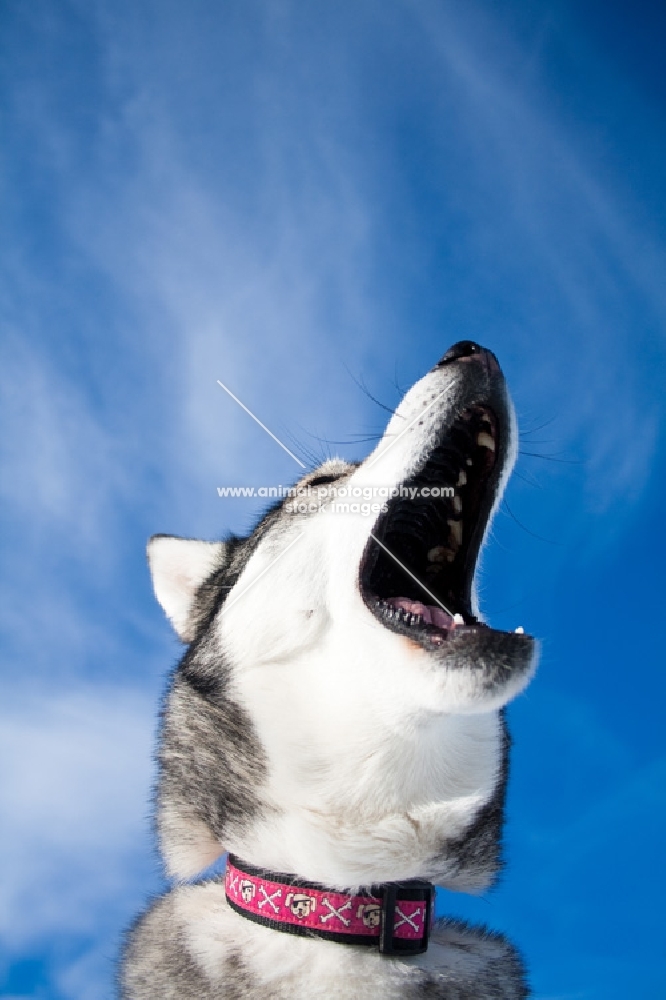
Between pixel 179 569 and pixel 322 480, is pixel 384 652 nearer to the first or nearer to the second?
pixel 322 480

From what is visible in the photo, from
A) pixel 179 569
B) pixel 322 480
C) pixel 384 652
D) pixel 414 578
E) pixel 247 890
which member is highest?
pixel 322 480

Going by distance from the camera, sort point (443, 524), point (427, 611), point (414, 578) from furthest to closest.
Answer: point (443, 524), point (414, 578), point (427, 611)

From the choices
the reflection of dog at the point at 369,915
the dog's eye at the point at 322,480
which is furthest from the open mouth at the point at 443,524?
the reflection of dog at the point at 369,915

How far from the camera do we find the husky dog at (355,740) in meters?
3.94

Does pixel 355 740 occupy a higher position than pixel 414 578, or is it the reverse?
pixel 414 578

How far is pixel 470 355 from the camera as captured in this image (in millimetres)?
4609

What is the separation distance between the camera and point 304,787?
4.12m

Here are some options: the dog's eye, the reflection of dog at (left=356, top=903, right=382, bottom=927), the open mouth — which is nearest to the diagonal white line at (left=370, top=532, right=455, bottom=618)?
the open mouth

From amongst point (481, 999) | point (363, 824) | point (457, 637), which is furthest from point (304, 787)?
point (481, 999)

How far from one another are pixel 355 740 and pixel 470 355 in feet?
7.21

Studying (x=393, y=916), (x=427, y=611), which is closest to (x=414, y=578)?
(x=427, y=611)

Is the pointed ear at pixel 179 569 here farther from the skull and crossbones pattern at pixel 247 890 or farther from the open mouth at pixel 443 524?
the skull and crossbones pattern at pixel 247 890

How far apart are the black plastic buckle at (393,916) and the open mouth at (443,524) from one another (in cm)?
141

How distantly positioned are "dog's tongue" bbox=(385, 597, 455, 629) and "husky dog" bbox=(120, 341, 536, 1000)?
2cm
